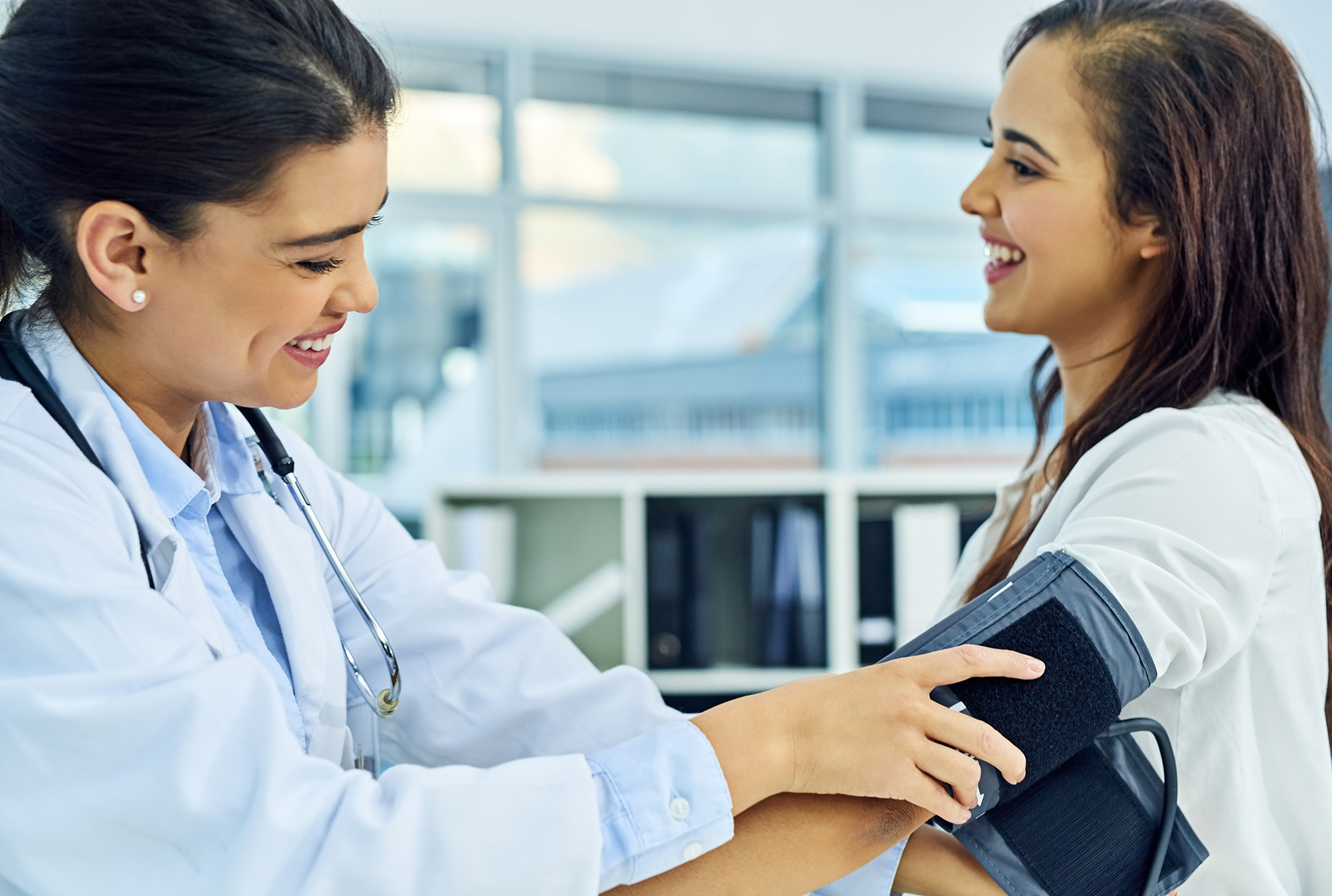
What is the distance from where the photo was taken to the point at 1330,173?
4.34 feet

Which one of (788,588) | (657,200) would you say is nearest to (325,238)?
(788,588)

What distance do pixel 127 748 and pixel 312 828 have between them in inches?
5.0

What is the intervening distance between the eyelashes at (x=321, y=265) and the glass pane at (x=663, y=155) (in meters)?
2.93

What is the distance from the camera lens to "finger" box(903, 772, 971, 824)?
2.89 ft

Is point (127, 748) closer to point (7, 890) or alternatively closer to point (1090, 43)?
point (7, 890)

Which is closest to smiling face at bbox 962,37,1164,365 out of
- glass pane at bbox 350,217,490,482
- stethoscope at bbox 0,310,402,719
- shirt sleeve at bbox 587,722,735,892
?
shirt sleeve at bbox 587,722,735,892

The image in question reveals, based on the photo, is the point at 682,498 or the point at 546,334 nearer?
the point at 682,498

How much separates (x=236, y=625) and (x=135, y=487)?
177 millimetres

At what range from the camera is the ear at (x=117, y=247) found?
0.87 meters

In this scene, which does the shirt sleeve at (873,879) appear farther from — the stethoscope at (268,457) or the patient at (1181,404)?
the stethoscope at (268,457)

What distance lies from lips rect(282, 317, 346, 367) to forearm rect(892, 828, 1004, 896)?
0.73 meters

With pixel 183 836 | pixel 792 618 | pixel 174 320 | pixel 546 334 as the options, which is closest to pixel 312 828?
pixel 183 836

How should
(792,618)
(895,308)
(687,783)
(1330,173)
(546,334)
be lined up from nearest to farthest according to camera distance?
1. (687,783)
2. (1330,173)
3. (792,618)
4. (546,334)
5. (895,308)

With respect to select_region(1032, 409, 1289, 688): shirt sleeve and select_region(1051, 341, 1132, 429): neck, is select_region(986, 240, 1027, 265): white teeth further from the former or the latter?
select_region(1032, 409, 1289, 688): shirt sleeve
